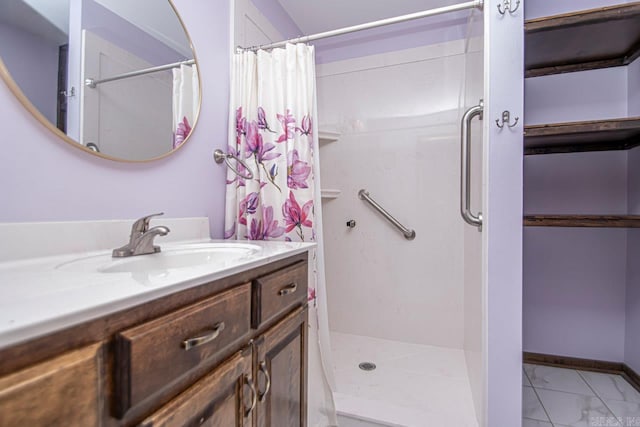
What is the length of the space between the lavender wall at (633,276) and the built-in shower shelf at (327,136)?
173 cm

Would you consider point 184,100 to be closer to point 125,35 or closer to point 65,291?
point 125,35

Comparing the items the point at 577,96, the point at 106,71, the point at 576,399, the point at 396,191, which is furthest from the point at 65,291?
the point at 577,96

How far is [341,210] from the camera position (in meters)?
2.32

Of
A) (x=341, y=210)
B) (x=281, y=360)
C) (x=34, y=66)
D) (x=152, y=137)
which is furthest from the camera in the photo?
(x=341, y=210)

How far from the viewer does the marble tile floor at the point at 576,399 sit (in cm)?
130

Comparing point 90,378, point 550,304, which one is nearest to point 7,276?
point 90,378

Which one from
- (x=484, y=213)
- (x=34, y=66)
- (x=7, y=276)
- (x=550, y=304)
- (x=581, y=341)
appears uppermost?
(x=34, y=66)

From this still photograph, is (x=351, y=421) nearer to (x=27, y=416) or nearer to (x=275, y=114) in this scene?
(x=27, y=416)

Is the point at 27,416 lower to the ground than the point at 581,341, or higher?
higher

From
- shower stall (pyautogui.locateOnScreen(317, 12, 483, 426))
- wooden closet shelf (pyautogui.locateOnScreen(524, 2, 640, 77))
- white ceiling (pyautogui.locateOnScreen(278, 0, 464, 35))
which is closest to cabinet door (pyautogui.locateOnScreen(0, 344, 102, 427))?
shower stall (pyautogui.locateOnScreen(317, 12, 483, 426))

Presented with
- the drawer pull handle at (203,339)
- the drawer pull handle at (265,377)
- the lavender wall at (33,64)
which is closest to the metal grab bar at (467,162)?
the drawer pull handle at (265,377)

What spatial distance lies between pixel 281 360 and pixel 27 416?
0.64 metres

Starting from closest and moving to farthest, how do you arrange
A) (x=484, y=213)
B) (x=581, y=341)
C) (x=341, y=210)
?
(x=484, y=213), (x=581, y=341), (x=341, y=210)

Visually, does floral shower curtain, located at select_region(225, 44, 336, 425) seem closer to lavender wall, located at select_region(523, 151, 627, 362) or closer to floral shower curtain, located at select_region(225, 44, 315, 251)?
floral shower curtain, located at select_region(225, 44, 315, 251)
